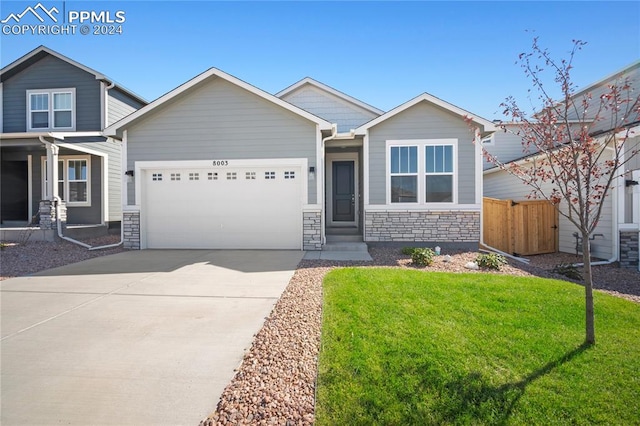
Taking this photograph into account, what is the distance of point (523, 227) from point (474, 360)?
830cm

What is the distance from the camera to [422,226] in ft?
30.8

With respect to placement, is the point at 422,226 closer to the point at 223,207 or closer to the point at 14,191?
the point at 223,207

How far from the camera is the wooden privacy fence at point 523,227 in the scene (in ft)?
31.1

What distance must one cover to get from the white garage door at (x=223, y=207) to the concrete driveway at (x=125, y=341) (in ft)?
9.64

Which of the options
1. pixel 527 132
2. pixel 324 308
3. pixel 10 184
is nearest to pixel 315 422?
pixel 324 308

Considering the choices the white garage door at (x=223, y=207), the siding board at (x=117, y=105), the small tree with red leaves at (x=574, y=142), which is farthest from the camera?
the siding board at (x=117, y=105)

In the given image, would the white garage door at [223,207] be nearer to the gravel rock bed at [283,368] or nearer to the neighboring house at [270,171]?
the neighboring house at [270,171]

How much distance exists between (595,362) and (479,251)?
6758mm

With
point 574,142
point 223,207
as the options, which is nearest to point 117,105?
point 223,207

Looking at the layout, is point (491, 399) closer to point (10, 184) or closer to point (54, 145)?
point (54, 145)

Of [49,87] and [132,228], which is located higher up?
[49,87]

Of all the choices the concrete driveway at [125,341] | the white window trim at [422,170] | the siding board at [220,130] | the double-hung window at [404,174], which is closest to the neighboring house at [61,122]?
the siding board at [220,130]

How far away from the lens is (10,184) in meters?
13.0

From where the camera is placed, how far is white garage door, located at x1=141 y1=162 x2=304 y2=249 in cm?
916
